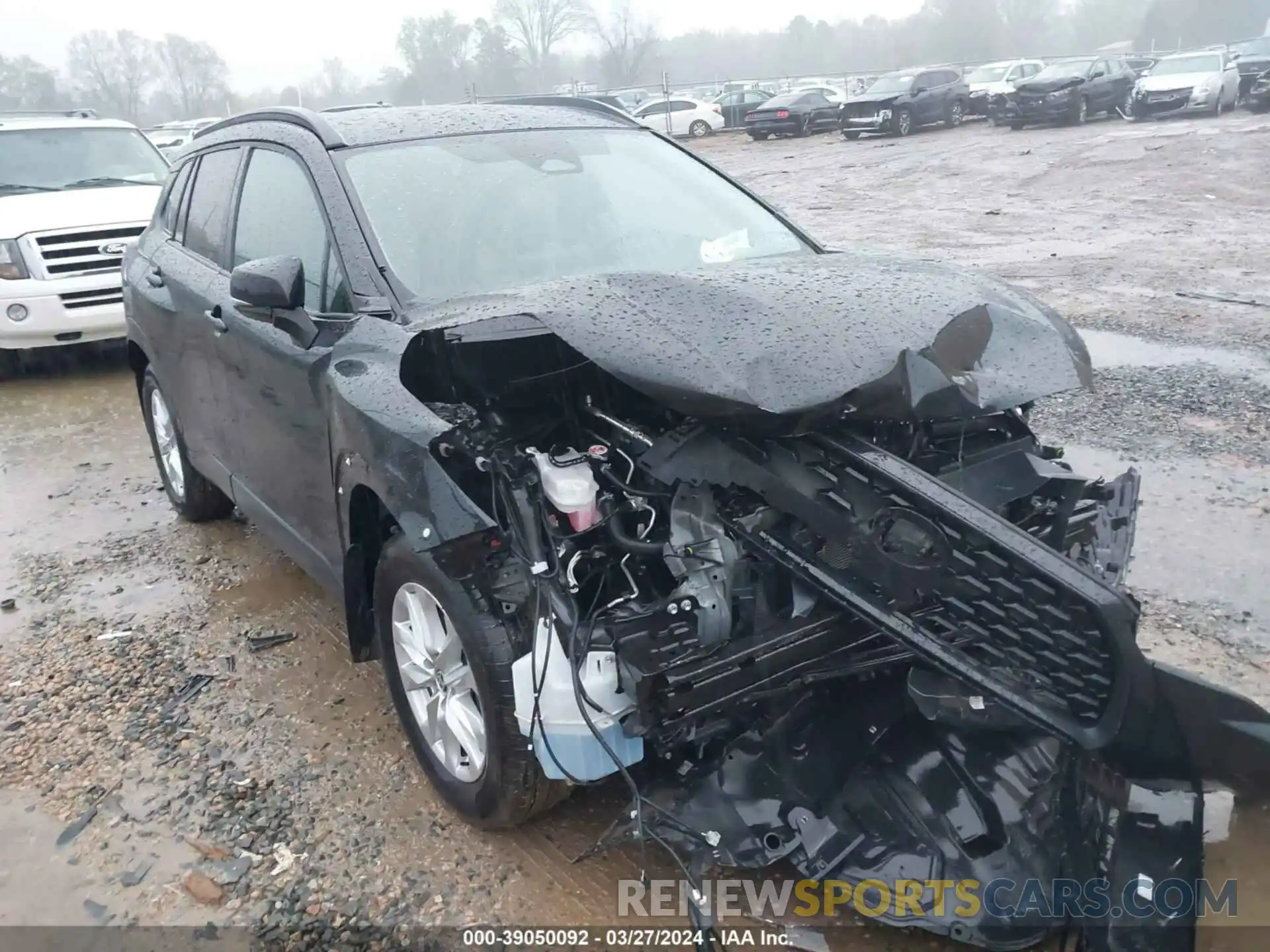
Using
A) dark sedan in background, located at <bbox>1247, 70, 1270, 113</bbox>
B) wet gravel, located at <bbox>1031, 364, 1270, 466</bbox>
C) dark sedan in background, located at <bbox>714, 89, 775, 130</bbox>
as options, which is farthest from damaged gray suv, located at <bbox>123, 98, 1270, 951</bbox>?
dark sedan in background, located at <bbox>714, 89, 775, 130</bbox>

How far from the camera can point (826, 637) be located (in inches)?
100

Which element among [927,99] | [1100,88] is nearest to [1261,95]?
[1100,88]

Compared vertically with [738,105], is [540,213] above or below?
above

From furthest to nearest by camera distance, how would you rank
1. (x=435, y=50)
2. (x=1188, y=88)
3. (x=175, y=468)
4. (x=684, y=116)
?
(x=435, y=50) < (x=684, y=116) < (x=1188, y=88) < (x=175, y=468)

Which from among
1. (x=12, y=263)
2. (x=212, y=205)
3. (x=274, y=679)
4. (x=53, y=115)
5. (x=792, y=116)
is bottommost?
(x=274, y=679)

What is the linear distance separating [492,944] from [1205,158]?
1940 cm

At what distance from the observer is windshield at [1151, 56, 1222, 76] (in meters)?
24.7

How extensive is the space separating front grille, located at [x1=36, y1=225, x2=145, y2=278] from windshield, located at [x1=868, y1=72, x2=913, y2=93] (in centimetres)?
2309

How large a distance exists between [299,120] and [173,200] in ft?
5.37

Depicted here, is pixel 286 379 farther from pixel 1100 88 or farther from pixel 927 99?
pixel 927 99

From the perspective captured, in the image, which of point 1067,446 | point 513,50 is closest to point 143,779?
point 1067,446

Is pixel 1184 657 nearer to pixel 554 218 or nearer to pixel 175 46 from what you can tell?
pixel 554 218

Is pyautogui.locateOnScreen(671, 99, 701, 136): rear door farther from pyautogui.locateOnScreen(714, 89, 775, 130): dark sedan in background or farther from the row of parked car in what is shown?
pyautogui.locateOnScreen(714, 89, 775, 130): dark sedan in background

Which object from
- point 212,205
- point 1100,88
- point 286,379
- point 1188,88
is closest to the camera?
A: point 286,379
